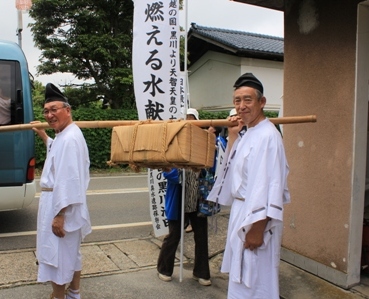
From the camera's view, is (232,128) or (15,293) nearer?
(232,128)

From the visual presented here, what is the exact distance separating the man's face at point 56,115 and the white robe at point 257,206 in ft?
4.97

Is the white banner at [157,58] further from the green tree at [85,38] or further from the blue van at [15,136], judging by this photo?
the green tree at [85,38]

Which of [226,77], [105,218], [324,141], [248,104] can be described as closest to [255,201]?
[248,104]

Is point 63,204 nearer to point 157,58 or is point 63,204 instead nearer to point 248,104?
point 248,104

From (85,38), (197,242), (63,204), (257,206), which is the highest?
(85,38)

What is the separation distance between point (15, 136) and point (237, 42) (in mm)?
13104

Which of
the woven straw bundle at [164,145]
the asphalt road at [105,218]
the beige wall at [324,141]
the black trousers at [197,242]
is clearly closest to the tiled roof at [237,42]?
the asphalt road at [105,218]

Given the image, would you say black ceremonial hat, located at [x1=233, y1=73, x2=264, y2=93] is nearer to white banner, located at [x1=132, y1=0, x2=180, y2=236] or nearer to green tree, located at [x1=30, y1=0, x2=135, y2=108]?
white banner, located at [x1=132, y1=0, x2=180, y2=236]

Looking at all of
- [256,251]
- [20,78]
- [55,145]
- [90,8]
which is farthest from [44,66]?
[256,251]

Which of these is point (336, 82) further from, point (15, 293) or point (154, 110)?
point (15, 293)

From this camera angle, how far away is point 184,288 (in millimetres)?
3918

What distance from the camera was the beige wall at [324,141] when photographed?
12.1 feet

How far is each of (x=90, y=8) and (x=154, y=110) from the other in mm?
10503

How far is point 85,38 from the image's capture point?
12828 mm
